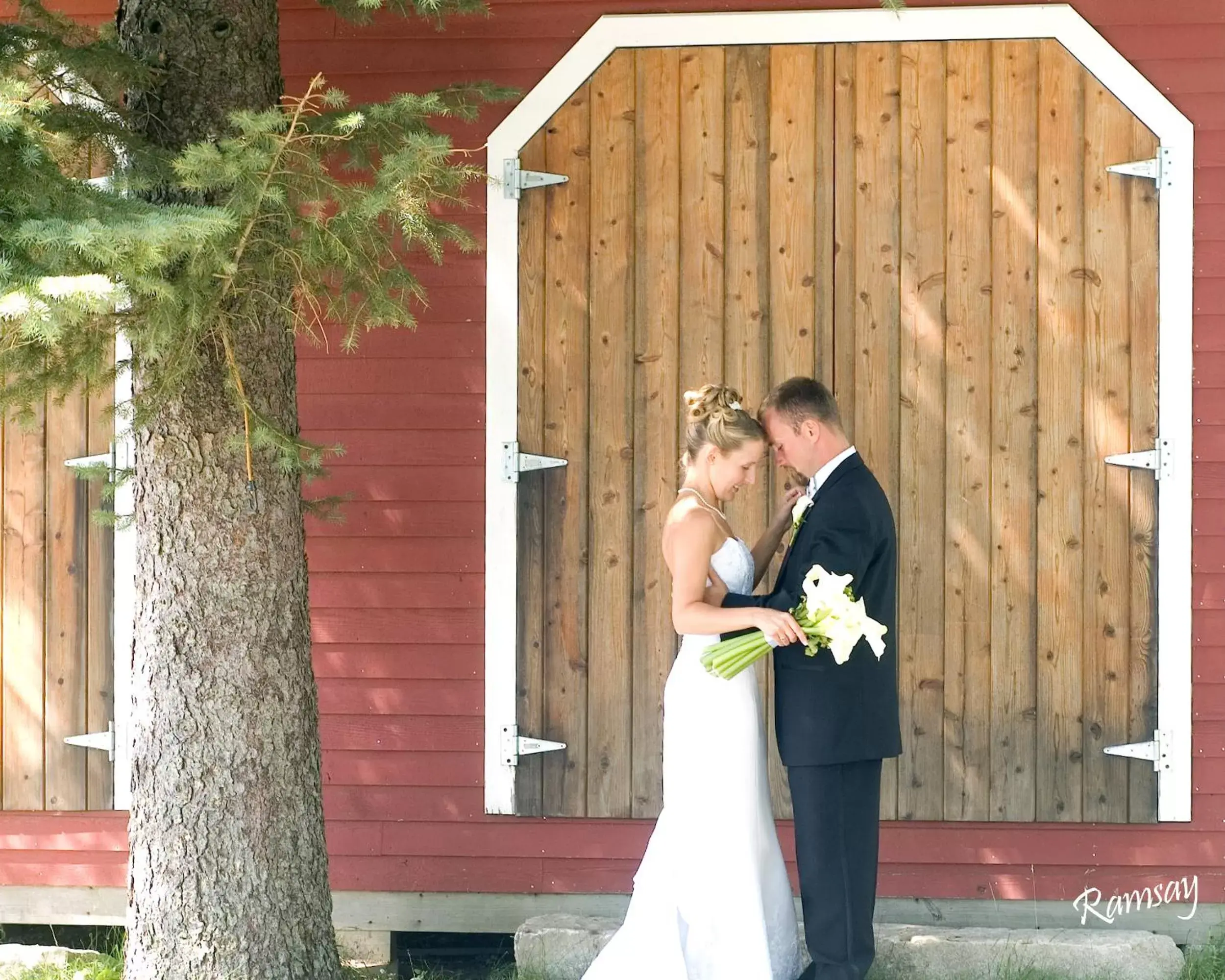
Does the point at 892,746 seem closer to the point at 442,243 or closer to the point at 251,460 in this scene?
the point at 251,460

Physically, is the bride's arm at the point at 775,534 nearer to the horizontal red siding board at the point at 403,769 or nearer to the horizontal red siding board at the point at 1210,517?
the horizontal red siding board at the point at 403,769

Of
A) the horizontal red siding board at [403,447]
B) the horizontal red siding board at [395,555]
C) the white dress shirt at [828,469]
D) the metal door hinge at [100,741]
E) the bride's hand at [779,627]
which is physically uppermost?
the horizontal red siding board at [403,447]

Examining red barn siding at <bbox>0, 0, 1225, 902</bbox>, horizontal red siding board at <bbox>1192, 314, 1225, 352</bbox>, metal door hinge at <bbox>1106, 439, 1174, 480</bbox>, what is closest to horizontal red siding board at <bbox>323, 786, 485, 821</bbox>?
red barn siding at <bbox>0, 0, 1225, 902</bbox>

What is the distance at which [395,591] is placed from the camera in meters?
4.57

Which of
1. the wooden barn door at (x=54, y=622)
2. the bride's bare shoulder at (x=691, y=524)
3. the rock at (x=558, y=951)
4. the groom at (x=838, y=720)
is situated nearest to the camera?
the groom at (x=838, y=720)

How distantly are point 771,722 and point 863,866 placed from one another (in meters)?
0.91

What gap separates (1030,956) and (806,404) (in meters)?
1.92

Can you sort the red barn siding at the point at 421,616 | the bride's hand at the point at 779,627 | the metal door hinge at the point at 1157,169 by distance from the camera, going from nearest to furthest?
1. the bride's hand at the point at 779,627
2. the metal door hinge at the point at 1157,169
3. the red barn siding at the point at 421,616

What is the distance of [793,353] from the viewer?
4.39 meters

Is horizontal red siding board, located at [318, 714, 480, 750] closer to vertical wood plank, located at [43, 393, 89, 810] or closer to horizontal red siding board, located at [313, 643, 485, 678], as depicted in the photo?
horizontal red siding board, located at [313, 643, 485, 678]

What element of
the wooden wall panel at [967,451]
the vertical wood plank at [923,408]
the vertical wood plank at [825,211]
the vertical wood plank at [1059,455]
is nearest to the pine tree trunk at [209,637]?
the vertical wood plank at [825,211]

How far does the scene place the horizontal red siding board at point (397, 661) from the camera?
4535mm

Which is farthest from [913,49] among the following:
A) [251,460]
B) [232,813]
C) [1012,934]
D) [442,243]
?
[232,813]

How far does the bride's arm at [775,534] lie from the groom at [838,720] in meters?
0.33
